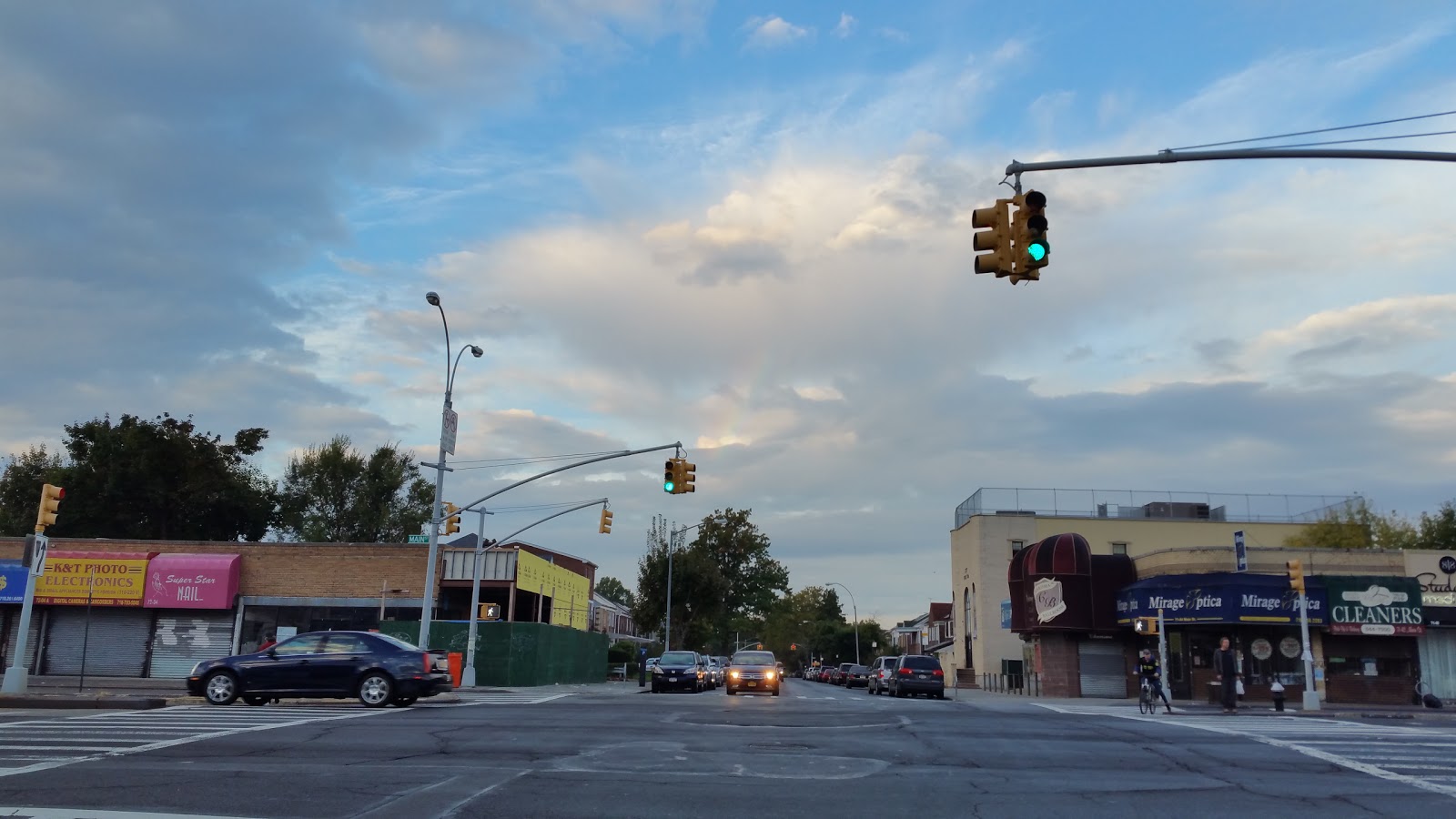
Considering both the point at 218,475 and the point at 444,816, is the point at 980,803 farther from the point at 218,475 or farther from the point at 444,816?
the point at 218,475

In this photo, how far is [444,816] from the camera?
8734mm

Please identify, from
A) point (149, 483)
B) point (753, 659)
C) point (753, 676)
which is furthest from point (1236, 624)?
point (149, 483)

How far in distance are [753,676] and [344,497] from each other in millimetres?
47301

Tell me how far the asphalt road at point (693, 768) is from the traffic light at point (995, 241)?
5674 mm

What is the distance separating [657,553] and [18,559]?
41062mm

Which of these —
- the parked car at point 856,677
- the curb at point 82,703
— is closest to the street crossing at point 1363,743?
the curb at point 82,703

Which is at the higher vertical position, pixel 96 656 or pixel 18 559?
pixel 18 559

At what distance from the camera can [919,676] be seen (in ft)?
132

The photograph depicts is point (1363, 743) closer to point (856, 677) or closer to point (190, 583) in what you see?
point (190, 583)

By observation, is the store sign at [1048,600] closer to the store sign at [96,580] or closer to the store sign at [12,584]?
the store sign at [96,580]

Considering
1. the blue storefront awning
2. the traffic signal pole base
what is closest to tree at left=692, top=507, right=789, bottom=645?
the blue storefront awning

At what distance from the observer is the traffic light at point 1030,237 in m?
12.4

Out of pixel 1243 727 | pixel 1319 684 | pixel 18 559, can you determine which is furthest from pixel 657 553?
pixel 1243 727

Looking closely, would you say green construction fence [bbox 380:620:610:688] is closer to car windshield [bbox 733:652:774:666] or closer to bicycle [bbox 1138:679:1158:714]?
car windshield [bbox 733:652:774:666]
